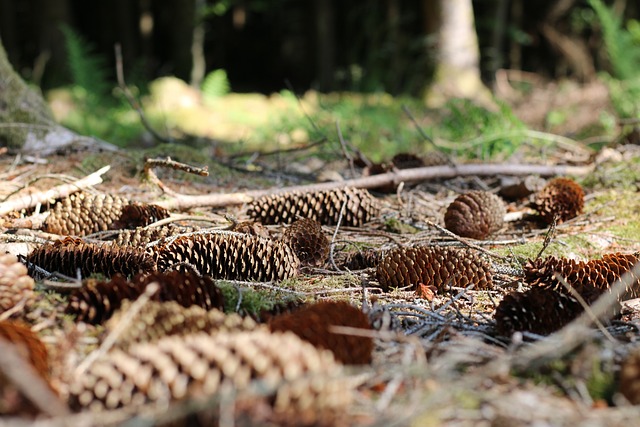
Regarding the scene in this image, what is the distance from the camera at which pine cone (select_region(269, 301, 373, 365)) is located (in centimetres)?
129

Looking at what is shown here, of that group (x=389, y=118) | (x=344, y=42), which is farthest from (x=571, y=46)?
(x=389, y=118)

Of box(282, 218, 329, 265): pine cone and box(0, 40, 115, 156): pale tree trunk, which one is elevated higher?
box(0, 40, 115, 156): pale tree trunk

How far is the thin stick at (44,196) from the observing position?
252cm

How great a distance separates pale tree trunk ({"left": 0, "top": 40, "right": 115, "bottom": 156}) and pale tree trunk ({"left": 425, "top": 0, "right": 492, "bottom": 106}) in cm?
547

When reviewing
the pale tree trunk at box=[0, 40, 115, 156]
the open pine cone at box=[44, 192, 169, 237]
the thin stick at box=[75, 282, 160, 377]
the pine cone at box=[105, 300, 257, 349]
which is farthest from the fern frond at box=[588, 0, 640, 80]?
the thin stick at box=[75, 282, 160, 377]

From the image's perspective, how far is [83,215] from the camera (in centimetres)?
254

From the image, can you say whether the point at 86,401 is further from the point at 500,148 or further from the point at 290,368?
the point at 500,148

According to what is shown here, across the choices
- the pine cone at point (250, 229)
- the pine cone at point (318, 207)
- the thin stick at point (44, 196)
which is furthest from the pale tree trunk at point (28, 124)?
the pine cone at point (250, 229)

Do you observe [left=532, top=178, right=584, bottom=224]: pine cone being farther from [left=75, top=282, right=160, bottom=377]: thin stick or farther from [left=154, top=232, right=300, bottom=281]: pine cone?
[left=75, top=282, right=160, bottom=377]: thin stick

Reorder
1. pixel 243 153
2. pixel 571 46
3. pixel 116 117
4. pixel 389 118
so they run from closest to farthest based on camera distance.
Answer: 1. pixel 243 153
2. pixel 389 118
3. pixel 116 117
4. pixel 571 46

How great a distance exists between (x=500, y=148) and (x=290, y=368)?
344 cm

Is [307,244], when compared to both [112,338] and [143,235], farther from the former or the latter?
[112,338]

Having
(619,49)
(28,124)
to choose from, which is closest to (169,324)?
(28,124)

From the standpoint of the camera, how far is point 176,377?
109 centimetres
